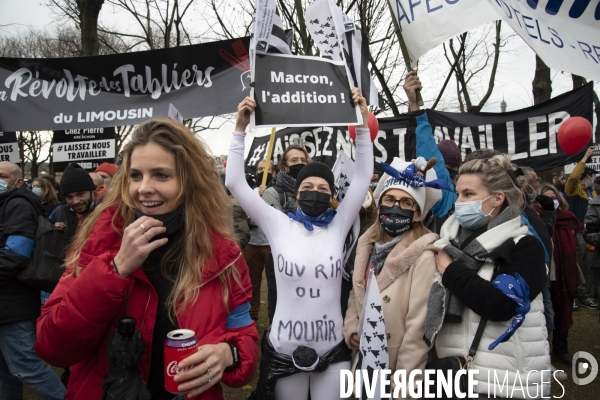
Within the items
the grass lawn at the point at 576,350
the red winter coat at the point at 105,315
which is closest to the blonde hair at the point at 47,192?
the grass lawn at the point at 576,350

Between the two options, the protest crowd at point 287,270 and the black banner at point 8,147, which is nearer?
the protest crowd at point 287,270

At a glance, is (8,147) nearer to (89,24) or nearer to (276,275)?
(89,24)

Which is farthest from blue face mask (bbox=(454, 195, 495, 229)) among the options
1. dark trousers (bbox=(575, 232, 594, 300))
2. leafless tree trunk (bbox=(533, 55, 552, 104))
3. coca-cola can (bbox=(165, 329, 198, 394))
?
leafless tree trunk (bbox=(533, 55, 552, 104))

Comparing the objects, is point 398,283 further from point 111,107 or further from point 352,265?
point 111,107

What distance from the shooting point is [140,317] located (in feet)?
4.92

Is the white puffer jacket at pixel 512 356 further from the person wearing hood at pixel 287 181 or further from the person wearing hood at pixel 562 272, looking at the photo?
the person wearing hood at pixel 562 272

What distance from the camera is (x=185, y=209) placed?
1.69 meters

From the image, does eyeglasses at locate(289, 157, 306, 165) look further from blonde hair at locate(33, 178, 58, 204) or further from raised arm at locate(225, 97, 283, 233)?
blonde hair at locate(33, 178, 58, 204)

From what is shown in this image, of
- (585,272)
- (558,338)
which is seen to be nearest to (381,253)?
(558,338)

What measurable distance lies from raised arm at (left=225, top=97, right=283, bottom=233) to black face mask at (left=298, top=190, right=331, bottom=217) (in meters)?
0.19

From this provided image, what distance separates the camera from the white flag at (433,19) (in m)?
2.98

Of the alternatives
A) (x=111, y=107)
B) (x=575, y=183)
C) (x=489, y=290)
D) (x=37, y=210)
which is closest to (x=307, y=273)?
(x=489, y=290)

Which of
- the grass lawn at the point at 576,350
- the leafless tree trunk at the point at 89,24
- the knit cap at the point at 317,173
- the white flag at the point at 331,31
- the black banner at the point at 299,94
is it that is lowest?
the grass lawn at the point at 576,350

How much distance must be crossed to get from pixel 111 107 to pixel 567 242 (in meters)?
6.43
